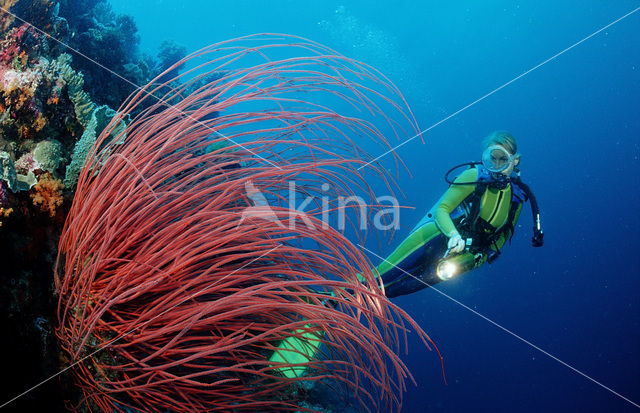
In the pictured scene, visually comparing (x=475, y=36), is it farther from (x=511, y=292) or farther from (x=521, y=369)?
(x=521, y=369)

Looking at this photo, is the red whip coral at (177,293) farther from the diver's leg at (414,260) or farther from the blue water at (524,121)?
the blue water at (524,121)

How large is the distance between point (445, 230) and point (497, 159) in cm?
115

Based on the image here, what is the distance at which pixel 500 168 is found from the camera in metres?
4.00

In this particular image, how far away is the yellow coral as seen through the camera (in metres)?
1.54

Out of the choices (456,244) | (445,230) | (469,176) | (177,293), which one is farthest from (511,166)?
(177,293)

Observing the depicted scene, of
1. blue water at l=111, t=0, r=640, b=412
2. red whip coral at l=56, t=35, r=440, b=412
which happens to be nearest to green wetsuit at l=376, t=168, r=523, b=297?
red whip coral at l=56, t=35, r=440, b=412

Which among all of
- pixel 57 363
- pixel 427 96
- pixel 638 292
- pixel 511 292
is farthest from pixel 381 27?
pixel 57 363

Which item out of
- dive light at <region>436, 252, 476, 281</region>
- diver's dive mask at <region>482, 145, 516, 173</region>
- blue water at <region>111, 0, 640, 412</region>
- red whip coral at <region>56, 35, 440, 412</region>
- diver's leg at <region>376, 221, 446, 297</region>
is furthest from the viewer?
blue water at <region>111, 0, 640, 412</region>

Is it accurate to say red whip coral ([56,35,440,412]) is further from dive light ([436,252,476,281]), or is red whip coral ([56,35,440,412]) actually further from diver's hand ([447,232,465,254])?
dive light ([436,252,476,281])

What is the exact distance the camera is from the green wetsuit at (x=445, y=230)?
13.5ft

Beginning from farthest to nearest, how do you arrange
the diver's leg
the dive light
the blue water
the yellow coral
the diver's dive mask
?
1. the blue water
2. the diver's leg
3. the dive light
4. the diver's dive mask
5. the yellow coral

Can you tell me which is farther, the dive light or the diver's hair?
the dive light

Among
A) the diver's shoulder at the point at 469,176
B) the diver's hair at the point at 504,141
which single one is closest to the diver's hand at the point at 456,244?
the diver's shoulder at the point at 469,176

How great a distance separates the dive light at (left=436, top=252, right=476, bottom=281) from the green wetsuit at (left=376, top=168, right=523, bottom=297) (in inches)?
5.0
